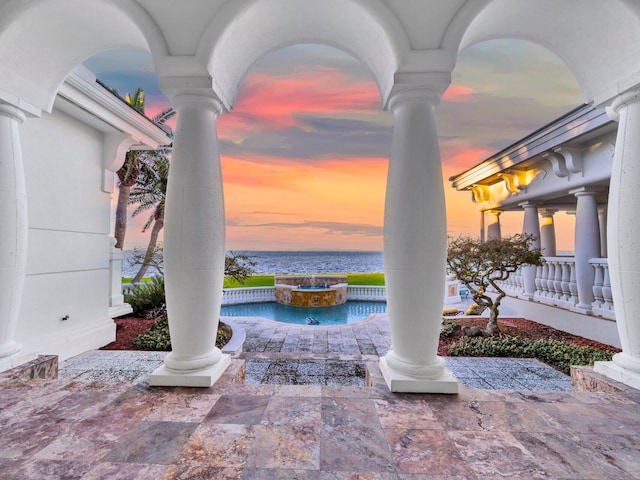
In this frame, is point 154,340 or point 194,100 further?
point 154,340

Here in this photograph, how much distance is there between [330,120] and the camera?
68.5ft

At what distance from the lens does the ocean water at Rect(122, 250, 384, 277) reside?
163ft

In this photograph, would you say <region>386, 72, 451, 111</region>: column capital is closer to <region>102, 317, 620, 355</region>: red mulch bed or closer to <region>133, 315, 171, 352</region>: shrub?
<region>102, 317, 620, 355</region>: red mulch bed

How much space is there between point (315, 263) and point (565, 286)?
167ft

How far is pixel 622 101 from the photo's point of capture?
252cm

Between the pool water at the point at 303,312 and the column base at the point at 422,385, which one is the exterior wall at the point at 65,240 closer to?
the column base at the point at 422,385

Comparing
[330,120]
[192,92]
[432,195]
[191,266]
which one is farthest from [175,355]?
[330,120]

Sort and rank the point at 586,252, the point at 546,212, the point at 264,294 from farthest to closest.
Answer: the point at 264,294
the point at 546,212
the point at 586,252

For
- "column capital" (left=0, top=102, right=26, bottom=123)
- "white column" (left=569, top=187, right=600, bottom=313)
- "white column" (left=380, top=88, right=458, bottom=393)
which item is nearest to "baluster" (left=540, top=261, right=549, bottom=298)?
"white column" (left=569, top=187, right=600, bottom=313)

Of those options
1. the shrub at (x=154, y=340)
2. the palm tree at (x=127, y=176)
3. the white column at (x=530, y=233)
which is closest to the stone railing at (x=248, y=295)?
the palm tree at (x=127, y=176)

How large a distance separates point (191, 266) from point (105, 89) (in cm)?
391

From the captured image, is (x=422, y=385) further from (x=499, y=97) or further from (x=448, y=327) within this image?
(x=499, y=97)

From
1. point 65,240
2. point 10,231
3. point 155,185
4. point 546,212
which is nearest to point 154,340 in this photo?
point 65,240

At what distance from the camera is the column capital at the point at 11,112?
106 inches
